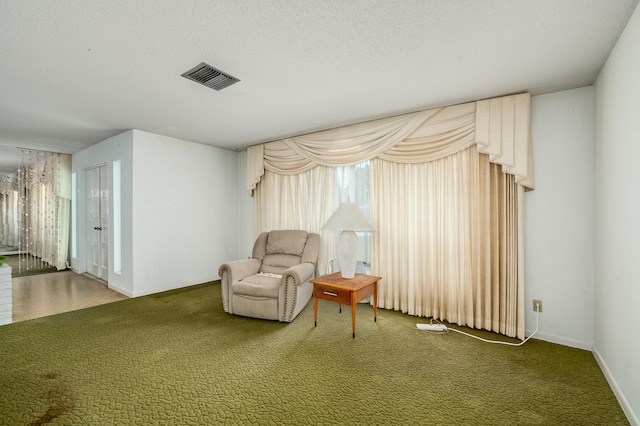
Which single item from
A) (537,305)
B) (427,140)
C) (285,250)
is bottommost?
(537,305)

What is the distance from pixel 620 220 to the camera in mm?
1959

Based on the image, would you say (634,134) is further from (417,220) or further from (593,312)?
(417,220)

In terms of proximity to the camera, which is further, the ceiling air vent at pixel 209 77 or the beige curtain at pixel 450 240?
the beige curtain at pixel 450 240

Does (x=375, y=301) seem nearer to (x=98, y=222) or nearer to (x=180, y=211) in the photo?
(x=180, y=211)

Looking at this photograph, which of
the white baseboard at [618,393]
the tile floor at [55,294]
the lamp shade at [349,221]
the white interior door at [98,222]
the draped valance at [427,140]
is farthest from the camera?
the white interior door at [98,222]

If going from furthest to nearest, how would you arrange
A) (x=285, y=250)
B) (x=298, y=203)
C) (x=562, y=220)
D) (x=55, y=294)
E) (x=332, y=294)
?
(x=298, y=203) → (x=55, y=294) → (x=285, y=250) → (x=332, y=294) → (x=562, y=220)

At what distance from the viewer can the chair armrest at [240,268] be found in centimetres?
347

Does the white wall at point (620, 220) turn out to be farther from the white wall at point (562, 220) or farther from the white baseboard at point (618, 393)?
the white wall at point (562, 220)

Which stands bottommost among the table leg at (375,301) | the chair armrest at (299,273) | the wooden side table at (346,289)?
the table leg at (375,301)

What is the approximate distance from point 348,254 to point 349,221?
1.20ft

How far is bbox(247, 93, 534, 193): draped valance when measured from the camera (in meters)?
2.82

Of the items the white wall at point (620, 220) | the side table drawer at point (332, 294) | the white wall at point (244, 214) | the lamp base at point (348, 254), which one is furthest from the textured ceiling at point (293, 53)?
the white wall at point (244, 214)

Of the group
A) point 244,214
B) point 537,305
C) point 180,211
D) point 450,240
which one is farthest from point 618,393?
point 180,211

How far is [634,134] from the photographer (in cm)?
175
